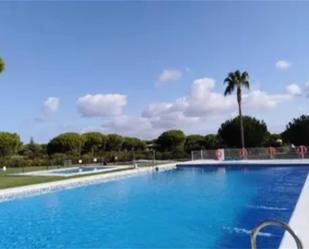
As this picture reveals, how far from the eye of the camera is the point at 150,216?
414 inches

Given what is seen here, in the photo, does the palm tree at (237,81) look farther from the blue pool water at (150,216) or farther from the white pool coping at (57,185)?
the blue pool water at (150,216)

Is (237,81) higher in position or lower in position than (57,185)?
higher

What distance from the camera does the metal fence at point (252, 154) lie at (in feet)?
95.4

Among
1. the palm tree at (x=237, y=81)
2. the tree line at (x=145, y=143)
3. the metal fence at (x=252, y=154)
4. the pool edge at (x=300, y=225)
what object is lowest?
the pool edge at (x=300, y=225)

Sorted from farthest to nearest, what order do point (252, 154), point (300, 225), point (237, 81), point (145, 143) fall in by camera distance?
point (145, 143), point (237, 81), point (252, 154), point (300, 225)

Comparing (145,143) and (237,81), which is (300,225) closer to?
(237,81)

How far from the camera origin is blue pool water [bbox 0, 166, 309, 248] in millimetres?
8094

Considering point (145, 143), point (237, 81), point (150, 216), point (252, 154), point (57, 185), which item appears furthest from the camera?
point (145, 143)

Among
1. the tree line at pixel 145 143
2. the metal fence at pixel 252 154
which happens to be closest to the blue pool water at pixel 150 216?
the metal fence at pixel 252 154

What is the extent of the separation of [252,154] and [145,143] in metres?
21.0

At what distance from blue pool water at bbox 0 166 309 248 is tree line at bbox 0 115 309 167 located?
17371mm

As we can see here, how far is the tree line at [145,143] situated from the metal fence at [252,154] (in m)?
3.56

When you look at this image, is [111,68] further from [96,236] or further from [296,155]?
[96,236]

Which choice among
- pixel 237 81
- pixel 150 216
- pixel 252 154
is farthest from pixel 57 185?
pixel 237 81
